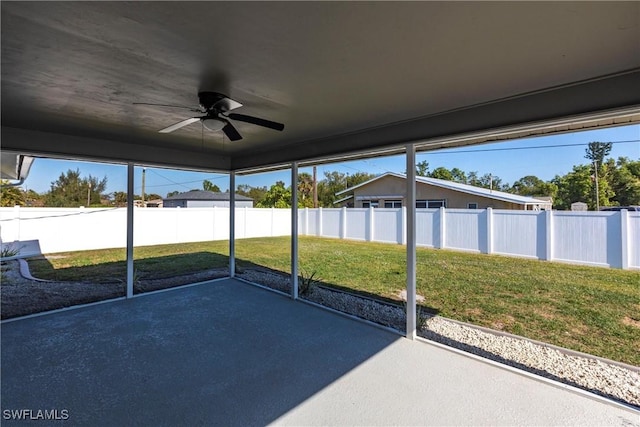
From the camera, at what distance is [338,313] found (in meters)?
3.63

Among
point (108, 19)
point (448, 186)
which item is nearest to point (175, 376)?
point (108, 19)

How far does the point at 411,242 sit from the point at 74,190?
21.7ft

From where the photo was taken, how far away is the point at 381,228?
28.0 ft

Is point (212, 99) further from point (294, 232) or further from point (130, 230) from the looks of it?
point (130, 230)

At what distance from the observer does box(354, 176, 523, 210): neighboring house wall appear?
6.79 m

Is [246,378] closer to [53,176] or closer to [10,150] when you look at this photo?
[10,150]

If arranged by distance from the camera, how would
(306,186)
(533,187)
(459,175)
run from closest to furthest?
(533,187), (459,175), (306,186)

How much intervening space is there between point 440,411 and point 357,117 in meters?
2.50

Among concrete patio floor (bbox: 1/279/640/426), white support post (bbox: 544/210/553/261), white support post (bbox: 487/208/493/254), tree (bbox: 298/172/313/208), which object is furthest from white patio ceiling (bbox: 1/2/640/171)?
tree (bbox: 298/172/313/208)

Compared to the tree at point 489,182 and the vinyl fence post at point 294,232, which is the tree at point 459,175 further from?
the vinyl fence post at point 294,232

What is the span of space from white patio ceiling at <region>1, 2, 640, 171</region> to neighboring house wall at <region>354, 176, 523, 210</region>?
4.81 metres

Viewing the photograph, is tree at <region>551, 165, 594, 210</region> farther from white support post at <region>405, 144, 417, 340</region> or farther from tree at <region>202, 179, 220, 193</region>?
tree at <region>202, 179, 220, 193</region>

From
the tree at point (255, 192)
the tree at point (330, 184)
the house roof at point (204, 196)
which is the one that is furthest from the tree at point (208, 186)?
the tree at point (330, 184)

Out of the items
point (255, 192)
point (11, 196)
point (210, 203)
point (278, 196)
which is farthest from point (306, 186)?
point (11, 196)
